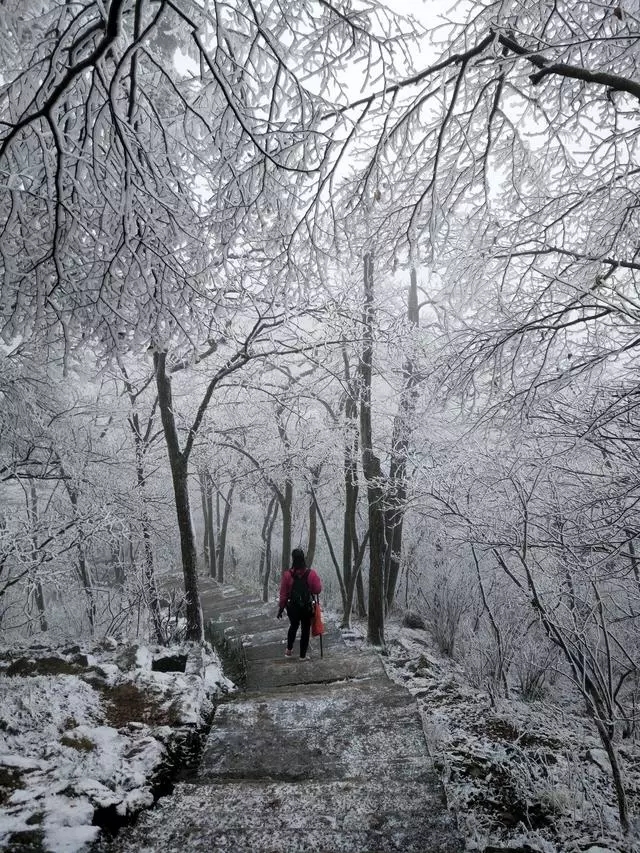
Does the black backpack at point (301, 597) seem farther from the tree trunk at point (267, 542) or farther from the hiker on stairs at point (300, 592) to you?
the tree trunk at point (267, 542)

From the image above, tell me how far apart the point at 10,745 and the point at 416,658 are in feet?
19.4

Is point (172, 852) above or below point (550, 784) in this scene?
above

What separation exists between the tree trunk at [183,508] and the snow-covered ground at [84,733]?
58.3 inches

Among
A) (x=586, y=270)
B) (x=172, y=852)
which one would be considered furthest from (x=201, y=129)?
(x=172, y=852)

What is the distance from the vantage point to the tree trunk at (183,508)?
6.76 meters

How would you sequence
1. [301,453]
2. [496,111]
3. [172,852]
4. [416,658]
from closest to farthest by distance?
[172,852], [496,111], [416,658], [301,453]

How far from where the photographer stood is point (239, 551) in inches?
1023

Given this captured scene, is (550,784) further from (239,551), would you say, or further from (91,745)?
(239,551)

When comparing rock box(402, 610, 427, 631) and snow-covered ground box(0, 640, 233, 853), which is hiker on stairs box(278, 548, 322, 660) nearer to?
snow-covered ground box(0, 640, 233, 853)

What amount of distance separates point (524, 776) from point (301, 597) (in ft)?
11.7

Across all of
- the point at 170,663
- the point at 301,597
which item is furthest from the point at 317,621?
the point at 170,663

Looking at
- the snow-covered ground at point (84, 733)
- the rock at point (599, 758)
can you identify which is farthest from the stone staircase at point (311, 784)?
the rock at point (599, 758)

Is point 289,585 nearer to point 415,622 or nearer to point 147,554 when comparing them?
point 147,554

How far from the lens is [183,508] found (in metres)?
6.88
